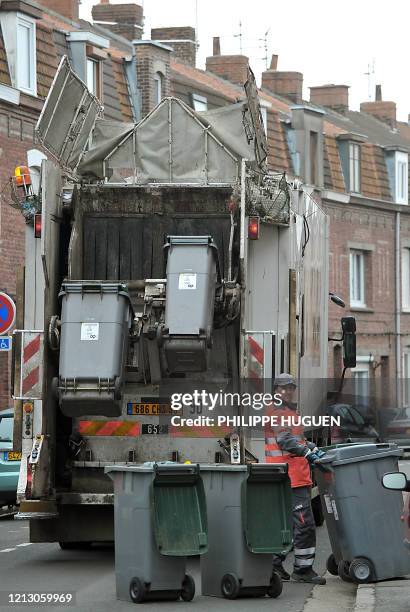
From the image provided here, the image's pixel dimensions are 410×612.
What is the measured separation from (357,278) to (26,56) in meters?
18.0

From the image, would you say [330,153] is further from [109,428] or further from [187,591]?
[187,591]

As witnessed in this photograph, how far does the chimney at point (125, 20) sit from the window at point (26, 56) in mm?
13708

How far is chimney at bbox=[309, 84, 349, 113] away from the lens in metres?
53.1

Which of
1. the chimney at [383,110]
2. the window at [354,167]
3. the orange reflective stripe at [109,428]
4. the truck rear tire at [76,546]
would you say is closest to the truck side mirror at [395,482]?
the orange reflective stripe at [109,428]

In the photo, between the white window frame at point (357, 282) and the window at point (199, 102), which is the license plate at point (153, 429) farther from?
the white window frame at point (357, 282)

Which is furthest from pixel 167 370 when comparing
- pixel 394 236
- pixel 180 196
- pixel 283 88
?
pixel 283 88

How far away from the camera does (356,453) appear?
11.9 meters

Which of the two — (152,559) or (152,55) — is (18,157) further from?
(152,559)

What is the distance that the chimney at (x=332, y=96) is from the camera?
53.1 m

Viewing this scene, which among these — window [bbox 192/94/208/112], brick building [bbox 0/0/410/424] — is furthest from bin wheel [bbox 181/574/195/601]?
window [bbox 192/94/208/112]

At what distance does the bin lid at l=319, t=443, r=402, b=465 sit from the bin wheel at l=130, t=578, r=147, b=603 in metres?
1.84

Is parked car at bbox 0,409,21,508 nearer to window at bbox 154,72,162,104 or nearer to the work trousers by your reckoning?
the work trousers

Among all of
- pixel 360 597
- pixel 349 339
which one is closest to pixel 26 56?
pixel 349 339

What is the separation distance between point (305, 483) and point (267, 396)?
1236mm
